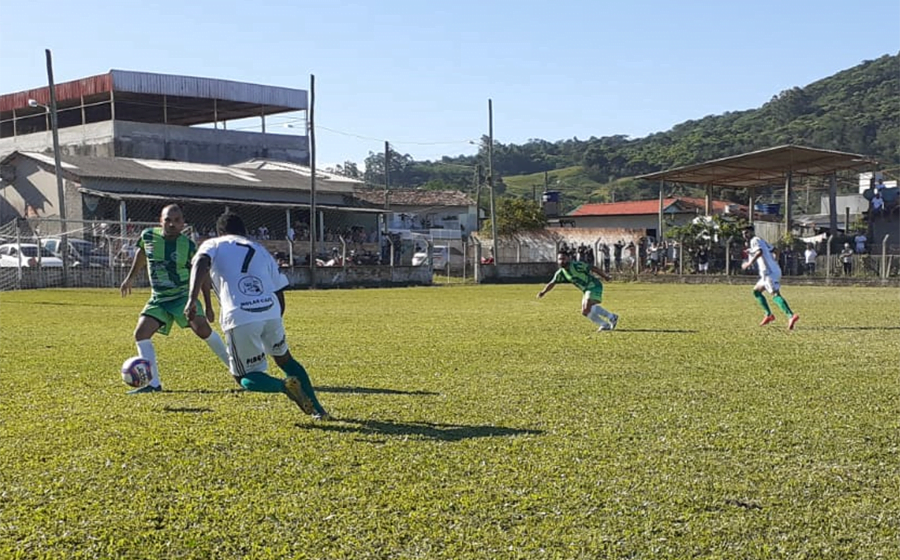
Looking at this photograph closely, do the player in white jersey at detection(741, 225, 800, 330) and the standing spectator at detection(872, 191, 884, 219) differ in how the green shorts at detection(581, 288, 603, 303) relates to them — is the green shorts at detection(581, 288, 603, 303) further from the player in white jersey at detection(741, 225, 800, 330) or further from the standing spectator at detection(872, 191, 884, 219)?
the standing spectator at detection(872, 191, 884, 219)

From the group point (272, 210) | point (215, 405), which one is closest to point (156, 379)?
point (215, 405)

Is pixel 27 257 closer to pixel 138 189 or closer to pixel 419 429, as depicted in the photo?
pixel 138 189

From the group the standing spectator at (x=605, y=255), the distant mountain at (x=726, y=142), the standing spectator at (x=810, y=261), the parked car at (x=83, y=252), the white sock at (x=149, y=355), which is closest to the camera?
the white sock at (x=149, y=355)

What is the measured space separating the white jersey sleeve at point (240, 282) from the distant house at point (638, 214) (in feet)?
177

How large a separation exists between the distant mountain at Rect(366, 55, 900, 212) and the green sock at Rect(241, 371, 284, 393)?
99.1 meters

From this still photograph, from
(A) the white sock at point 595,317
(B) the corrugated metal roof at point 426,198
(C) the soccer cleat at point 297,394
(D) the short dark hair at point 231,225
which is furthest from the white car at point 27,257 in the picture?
(B) the corrugated metal roof at point 426,198

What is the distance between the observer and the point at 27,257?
1134 inches

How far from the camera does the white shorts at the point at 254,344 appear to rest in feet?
22.0

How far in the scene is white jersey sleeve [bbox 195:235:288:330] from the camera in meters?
6.71

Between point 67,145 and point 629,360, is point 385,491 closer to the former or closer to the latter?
point 629,360

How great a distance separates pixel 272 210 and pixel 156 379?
1560 inches

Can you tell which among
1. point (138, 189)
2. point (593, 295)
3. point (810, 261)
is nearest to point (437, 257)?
point (138, 189)

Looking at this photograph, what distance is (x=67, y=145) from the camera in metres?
55.0

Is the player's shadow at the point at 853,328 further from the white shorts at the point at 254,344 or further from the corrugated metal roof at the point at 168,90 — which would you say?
the corrugated metal roof at the point at 168,90
